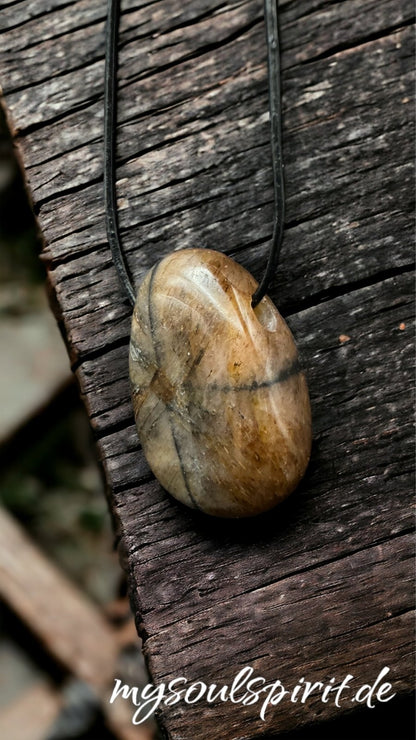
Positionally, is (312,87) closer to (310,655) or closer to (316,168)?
(316,168)

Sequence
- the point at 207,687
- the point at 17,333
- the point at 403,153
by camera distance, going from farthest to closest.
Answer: the point at 17,333 < the point at 403,153 < the point at 207,687

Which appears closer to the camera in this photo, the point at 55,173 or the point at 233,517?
the point at 233,517

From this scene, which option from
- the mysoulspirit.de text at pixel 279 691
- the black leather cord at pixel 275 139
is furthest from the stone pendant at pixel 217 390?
the mysoulspirit.de text at pixel 279 691

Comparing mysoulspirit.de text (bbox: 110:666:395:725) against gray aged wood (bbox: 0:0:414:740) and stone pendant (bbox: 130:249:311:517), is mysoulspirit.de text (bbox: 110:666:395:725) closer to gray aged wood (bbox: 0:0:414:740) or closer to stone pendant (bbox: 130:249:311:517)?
gray aged wood (bbox: 0:0:414:740)

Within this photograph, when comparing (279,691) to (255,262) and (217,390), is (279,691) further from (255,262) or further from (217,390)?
(255,262)

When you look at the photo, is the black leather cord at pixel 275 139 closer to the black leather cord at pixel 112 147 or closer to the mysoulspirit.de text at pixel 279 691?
the black leather cord at pixel 112 147

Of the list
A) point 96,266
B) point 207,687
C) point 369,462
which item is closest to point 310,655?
point 207,687
